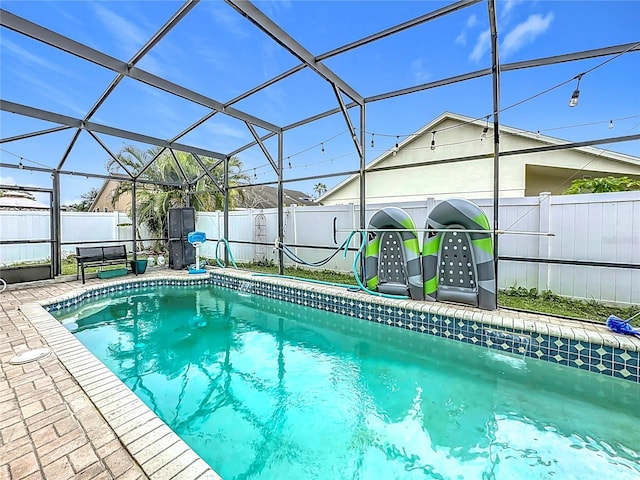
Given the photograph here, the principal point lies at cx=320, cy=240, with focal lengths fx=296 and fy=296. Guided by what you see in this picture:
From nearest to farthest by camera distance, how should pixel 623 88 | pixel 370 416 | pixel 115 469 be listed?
pixel 115 469
pixel 370 416
pixel 623 88

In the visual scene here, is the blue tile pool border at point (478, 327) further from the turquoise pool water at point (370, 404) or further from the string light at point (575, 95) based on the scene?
the string light at point (575, 95)

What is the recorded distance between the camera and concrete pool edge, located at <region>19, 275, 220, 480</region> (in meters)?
1.44

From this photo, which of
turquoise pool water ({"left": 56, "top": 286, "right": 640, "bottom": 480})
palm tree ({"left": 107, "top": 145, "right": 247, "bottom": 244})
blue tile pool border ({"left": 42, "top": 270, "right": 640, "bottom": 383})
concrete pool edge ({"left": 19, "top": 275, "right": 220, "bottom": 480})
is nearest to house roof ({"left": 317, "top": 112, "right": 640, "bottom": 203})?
blue tile pool border ({"left": 42, "top": 270, "right": 640, "bottom": 383})

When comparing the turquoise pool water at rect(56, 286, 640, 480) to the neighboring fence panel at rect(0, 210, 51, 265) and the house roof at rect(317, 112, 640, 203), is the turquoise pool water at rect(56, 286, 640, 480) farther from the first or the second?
the neighboring fence panel at rect(0, 210, 51, 265)

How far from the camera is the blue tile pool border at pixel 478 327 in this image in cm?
288

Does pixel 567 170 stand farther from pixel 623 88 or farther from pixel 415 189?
pixel 415 189

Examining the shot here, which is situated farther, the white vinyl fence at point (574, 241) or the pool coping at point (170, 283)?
the white vinyl fence at point (574, 241)

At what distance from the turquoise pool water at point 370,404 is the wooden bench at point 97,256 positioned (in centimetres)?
272

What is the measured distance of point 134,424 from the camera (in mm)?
1764

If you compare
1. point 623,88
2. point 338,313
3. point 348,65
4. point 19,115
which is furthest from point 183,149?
point 623,88

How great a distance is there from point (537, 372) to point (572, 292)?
7.75 feet

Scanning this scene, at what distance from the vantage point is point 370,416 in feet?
7.91

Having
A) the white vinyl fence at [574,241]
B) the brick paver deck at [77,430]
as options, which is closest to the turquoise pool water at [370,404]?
the brick paver deck at [77,430]

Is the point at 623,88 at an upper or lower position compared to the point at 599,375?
upper
